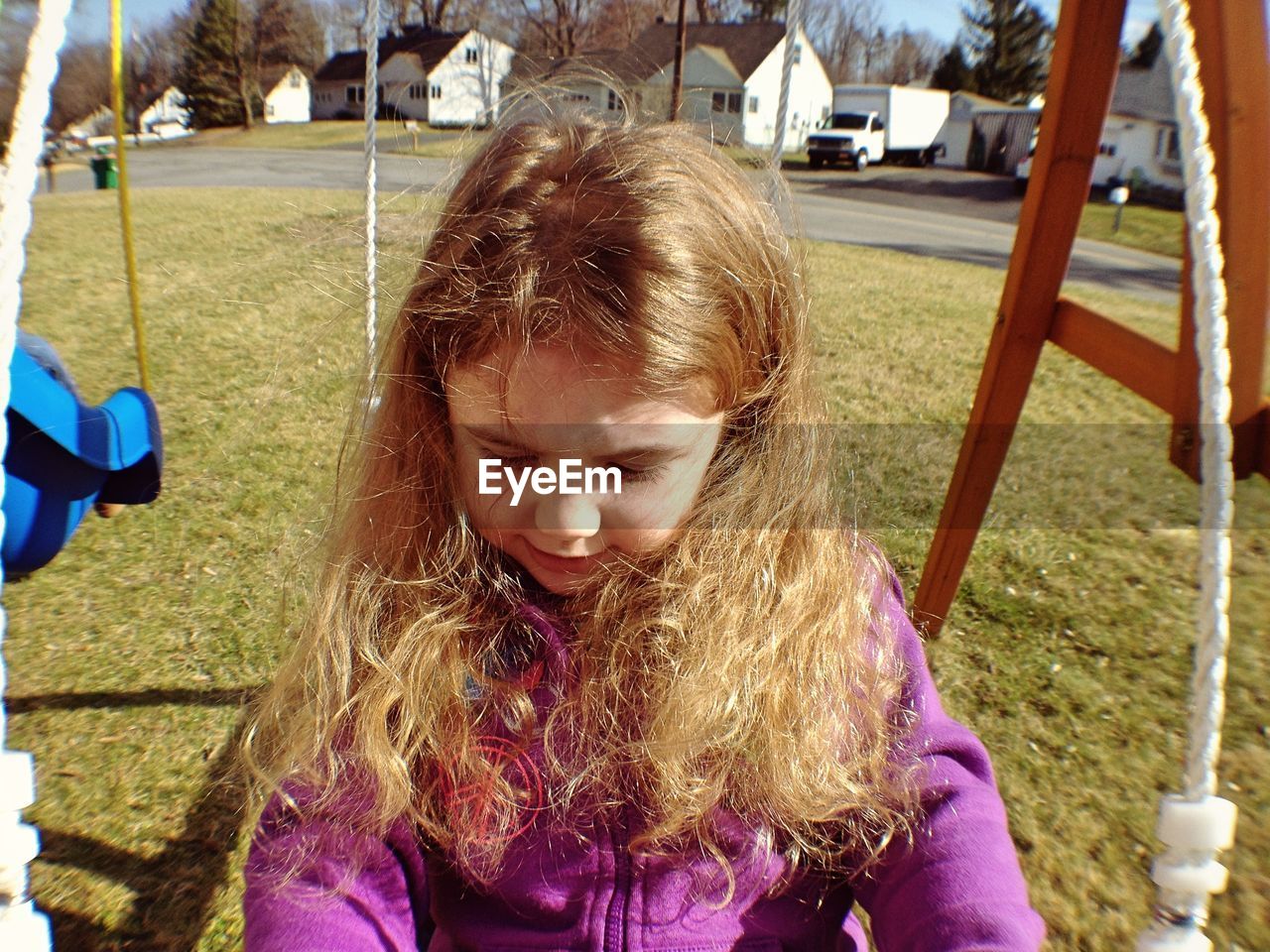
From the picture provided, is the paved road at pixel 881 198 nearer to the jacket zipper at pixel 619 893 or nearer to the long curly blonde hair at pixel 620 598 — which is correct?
the long curly blonde hair at pixel 620 598

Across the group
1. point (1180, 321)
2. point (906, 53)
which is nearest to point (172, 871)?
point (1180, 321)

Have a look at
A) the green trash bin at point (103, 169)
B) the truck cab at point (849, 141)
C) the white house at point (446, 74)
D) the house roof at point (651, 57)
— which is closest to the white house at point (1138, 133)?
the house roof at point (651, 57)

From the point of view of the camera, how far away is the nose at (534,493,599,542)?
37.5 inches

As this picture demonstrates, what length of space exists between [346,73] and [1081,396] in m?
22.6

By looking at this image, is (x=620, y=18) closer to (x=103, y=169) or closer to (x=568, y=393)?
(x=568, y=393)

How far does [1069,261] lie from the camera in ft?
5.38

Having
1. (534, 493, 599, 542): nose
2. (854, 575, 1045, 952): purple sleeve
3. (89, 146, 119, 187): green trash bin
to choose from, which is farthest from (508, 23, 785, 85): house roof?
(89, 146, 119, 187): green trash bin

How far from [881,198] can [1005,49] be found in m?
8.73

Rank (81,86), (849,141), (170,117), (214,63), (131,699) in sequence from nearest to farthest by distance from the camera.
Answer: (131,699) → (81,86) → (214,63) → (170,117) → (849,141)

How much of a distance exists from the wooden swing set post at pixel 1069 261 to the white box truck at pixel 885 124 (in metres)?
21.2

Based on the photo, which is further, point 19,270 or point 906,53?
point 906,53

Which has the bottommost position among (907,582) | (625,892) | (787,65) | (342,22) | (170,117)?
(907,582)

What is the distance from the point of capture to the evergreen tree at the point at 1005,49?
19672mm

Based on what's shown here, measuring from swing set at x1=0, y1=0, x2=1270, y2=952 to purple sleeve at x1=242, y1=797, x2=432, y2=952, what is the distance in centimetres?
35
